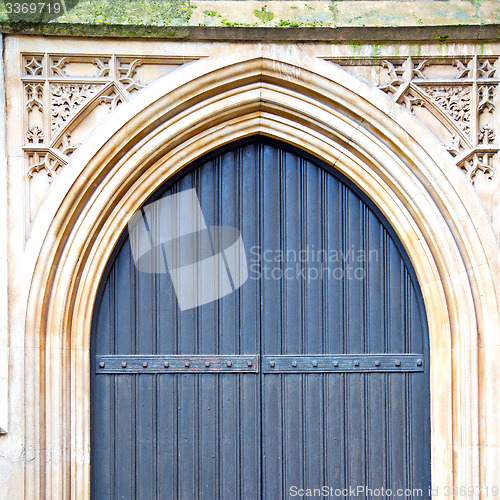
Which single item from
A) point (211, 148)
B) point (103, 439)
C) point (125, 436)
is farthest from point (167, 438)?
point (211, 148)

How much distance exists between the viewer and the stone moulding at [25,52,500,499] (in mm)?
3479

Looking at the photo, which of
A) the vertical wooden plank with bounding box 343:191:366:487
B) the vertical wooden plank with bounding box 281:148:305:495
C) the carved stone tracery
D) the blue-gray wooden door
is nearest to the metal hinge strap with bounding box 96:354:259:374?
the blue-gray wooden door

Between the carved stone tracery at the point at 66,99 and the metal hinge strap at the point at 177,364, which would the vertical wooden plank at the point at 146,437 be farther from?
the carved stone tracery at the point at 66,99

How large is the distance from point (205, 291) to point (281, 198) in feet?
2.43

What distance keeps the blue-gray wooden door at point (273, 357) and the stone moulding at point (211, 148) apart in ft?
0.51

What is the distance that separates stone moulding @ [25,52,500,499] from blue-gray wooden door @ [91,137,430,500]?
0.15m

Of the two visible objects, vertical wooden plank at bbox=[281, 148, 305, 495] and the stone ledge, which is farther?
vertical wooden plank at bbox=[281, 148, 305, 495]

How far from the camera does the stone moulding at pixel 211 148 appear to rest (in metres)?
3.48

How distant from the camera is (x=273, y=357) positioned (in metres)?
3.79

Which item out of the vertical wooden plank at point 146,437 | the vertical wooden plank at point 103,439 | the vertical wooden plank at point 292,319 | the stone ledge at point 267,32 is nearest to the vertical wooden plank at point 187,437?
the vertical wooden plank at point 146,437

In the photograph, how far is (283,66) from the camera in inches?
141

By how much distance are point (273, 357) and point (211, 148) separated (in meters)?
1.31

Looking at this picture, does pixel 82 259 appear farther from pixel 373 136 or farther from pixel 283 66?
pixel 373 136

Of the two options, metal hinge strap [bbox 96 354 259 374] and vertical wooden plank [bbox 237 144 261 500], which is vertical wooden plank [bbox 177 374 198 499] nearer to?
metal hinge strap [bbox 96 354 259 374]
